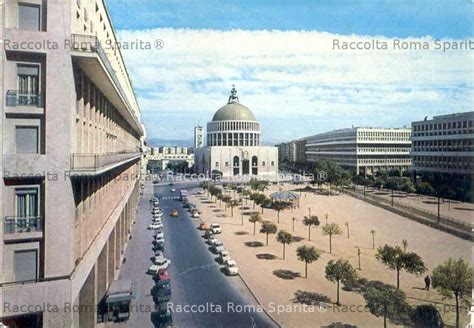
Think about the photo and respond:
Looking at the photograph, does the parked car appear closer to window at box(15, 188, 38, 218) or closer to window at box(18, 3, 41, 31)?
window at box(15, 188, 38, 218)

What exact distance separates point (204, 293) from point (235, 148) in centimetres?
4246

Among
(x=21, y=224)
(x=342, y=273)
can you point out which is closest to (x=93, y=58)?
(x=21, y=224)

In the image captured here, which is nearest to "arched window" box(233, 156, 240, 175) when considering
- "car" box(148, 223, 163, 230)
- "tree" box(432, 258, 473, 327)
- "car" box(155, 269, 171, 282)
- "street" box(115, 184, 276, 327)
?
"car" box(148, 223, 163, 230)

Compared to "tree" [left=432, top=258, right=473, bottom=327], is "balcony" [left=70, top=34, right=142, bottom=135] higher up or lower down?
higher up

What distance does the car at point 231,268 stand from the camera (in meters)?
11.3

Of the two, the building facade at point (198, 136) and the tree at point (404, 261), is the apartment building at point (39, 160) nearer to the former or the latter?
the tree at point (404, 261)

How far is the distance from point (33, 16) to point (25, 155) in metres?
2.26

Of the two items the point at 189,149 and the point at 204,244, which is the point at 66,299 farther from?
the point at 189,149

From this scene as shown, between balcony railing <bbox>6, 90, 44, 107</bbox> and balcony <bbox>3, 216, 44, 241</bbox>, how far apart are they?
5.91ft

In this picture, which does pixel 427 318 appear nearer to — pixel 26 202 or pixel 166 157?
pixel 26 202

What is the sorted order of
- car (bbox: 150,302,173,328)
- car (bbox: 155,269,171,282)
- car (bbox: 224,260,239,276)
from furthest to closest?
car (bbox: 224,260,239,276)
car (bbox: 155,269,171,282)
car (bbox: 150,302,173,328)

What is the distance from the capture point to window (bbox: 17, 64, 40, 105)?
515 centimetres

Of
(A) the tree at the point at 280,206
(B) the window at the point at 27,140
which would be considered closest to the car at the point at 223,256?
(A) the tree at the point at 280,206

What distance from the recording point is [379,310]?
732cm
